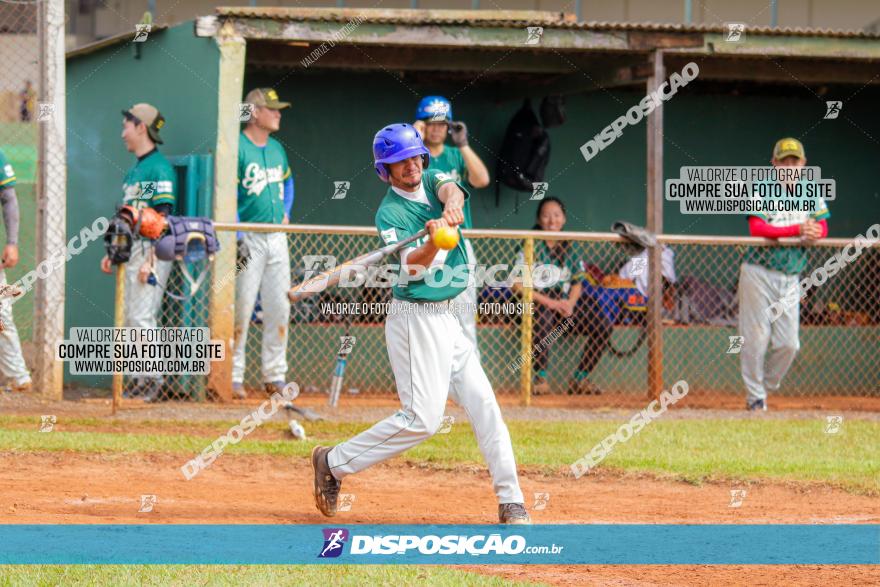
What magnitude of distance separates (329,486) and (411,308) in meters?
1.06

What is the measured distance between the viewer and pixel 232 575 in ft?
18.7

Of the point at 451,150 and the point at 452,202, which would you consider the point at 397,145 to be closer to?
the point at 452,202

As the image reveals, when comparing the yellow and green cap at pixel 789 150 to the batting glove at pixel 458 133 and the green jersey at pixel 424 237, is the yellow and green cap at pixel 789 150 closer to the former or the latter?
the batting glove at pixel 458 133

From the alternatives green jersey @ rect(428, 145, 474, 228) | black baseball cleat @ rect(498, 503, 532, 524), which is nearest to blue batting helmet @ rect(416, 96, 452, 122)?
green jersey @ rect(428, 145, 474, 228)

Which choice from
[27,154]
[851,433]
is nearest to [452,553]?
[851,433]

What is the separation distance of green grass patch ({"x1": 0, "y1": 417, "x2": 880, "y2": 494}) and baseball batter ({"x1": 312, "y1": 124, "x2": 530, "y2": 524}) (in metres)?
2.18

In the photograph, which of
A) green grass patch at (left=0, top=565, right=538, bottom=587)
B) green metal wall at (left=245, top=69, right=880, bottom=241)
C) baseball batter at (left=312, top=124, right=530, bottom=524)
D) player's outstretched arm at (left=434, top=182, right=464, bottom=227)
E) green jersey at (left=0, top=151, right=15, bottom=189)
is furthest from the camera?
green metal wall at (left=245, top=69, right=880, bottom=241)

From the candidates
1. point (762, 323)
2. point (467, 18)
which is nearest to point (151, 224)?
point (467, 18)

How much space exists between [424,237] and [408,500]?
1854 mm

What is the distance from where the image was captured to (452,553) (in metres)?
6.21

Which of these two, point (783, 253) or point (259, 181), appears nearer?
point (259, 181)

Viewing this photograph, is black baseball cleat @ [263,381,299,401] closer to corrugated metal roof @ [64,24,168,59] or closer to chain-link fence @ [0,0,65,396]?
chain-link fence @ [0,0,65,396]

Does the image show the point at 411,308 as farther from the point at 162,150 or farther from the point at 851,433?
the point at 162,150

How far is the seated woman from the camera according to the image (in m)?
12.8
